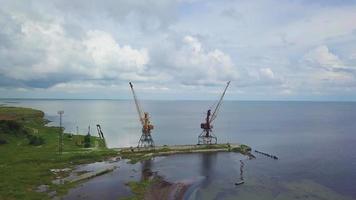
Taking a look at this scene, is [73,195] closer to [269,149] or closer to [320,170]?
[320,170]

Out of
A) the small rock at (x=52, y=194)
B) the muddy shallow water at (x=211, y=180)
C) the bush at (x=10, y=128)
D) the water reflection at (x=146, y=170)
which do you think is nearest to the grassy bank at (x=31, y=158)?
the bush at (x=10, y=128)

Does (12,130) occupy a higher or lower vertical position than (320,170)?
higher

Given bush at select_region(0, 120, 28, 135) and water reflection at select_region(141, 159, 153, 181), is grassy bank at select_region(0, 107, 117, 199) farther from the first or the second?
water reflection at select_region(141, 159, 153, 181)

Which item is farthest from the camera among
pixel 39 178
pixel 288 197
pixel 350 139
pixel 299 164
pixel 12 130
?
pixel 350 139

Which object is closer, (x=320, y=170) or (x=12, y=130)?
(x=320, y=170)

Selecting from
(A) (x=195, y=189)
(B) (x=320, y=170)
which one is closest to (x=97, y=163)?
(A) (x=195, y=189)

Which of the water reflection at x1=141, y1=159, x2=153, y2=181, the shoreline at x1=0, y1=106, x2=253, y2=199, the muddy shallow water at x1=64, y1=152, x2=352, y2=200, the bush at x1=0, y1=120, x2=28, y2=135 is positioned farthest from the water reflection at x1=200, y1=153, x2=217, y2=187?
the bush at x1=0, y1=120, x2=28, y2=135

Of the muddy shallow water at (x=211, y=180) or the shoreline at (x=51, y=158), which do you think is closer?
the shoreline at (x=51, y=158)

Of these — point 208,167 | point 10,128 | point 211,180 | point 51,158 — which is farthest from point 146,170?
point 10,128

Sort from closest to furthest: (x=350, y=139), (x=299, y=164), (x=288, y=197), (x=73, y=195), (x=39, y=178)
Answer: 1. (x=73, y=195)
2. (x=288, y=197)
3. (x=39, y=178)
4. (x=299, y=164)
5. (x=350, y=139)

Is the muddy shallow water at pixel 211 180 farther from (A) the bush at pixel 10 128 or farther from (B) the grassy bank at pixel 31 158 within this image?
(A) the bush at pixel 10 128
